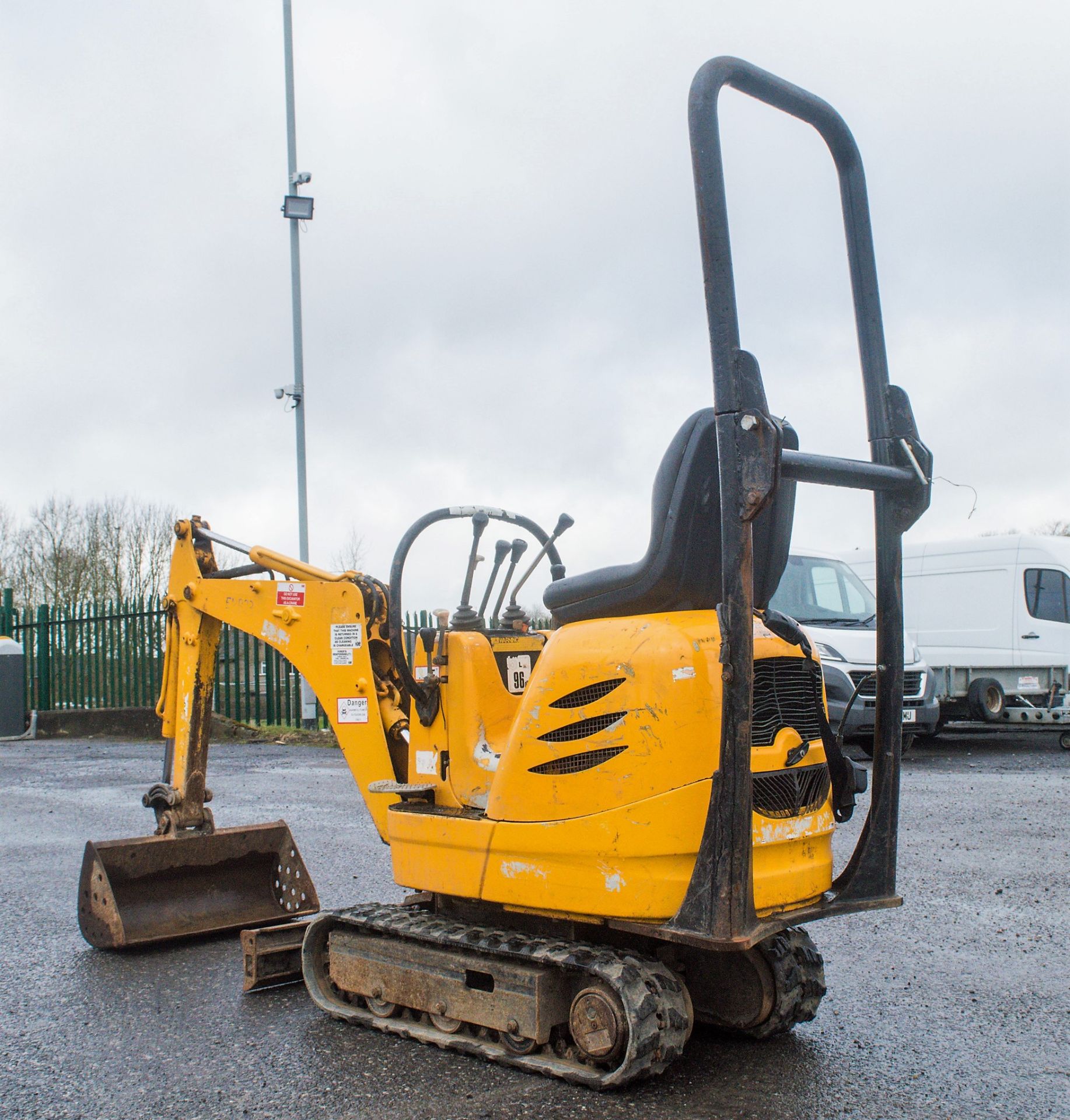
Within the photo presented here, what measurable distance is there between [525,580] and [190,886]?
2351mm

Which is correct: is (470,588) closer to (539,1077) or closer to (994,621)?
(539,1077)

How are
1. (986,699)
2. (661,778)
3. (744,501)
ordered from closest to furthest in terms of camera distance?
(744,501)
(661,778)
(986,699)

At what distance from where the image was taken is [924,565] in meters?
16.2

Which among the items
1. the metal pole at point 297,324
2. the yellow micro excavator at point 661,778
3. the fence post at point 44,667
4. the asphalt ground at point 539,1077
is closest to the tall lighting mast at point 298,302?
the metal pole at point 297,324

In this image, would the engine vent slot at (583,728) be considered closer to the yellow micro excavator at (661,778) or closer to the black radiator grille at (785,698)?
the yellow micro excavator at (661,778)

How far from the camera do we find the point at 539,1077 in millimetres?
3736

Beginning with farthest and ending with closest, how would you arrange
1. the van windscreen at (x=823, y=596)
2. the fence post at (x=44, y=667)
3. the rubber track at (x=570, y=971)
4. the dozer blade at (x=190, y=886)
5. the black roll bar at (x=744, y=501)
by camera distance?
the fence post at (x=44, y=667)
the van windscreen at (x=823, y=596)
the dozer blade at (x=190, y=886)
the rubber track at (x=570, y=971)
the black roll bar at (x=744, y=501)

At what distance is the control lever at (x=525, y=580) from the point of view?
4.84 meters

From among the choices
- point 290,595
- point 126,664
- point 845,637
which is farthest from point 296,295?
point 290,595

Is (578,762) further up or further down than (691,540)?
further down

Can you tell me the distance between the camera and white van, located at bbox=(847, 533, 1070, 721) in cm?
1480

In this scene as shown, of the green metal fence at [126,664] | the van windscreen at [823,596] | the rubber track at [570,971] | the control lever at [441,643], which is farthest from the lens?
the green metal fence at [126,664]

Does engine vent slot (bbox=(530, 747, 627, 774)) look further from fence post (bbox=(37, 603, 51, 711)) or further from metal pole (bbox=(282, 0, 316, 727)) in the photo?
fence post (bbox=(37, 603, 51, 711))

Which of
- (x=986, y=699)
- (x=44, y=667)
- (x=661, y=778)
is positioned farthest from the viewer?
(x=44, y=667)
